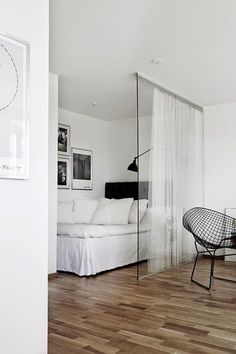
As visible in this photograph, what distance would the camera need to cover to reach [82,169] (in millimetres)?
6078

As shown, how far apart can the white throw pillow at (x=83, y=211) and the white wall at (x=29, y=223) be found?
3.46 m

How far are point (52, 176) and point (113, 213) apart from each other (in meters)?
1.47

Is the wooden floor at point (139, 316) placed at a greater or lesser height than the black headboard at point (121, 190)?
lesser

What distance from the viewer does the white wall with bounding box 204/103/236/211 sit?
212 inches

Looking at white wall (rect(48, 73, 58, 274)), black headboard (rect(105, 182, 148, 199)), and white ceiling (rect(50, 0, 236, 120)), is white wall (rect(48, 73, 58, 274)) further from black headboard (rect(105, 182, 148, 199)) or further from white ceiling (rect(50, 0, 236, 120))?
black headboard (rect(105, 182, 148, 199))

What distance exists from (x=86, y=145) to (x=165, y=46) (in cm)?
315

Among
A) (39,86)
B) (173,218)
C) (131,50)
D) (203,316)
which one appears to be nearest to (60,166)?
(173,218)

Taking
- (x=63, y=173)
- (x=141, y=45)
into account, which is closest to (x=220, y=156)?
(x=63, y=173)

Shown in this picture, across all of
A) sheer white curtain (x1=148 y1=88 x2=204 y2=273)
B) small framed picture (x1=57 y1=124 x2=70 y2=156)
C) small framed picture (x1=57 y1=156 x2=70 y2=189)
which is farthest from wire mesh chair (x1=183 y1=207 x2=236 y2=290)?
small framed picture (x1=57 y1=124 x2=70 y2=156)

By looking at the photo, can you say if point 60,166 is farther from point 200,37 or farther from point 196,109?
point 200,37

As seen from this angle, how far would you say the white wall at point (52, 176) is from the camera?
3.94m

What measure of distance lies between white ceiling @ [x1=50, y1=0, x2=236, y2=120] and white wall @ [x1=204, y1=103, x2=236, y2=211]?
0.52m

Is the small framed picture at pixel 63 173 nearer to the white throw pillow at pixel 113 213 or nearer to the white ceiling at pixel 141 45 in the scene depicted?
the white throw pillow at pixel 113 213

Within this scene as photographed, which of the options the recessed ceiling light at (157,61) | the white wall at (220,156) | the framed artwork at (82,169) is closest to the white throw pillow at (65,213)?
the framed artwork at (82,169)
